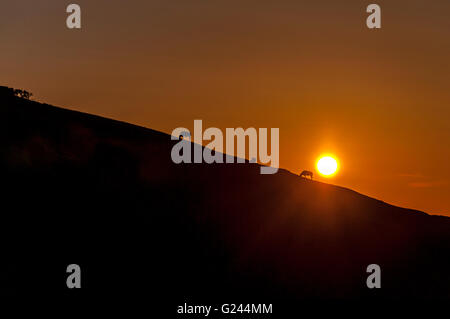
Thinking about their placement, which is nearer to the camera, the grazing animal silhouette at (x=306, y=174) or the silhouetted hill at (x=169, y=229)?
the silhouetted hill at (x=169, y=229)

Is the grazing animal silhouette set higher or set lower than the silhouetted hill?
higher

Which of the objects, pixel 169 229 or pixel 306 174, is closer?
pixel 169 229

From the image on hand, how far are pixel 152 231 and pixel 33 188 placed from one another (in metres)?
8.68

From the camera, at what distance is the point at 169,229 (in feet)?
176

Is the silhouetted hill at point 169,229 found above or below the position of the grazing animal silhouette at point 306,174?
below

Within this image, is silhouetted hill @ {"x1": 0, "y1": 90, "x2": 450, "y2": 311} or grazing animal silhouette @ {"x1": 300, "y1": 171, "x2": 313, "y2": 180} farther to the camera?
grazing animal silhouette @ {"x1": 300, "y1": 171, "x2": 313, "y2": 180}

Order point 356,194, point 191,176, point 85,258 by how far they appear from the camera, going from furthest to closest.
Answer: point 356,194, point 191,176, point 85,258

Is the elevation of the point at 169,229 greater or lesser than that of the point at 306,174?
Result: lesser

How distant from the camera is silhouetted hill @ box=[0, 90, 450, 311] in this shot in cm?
4688

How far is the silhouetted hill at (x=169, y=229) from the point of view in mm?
46875
